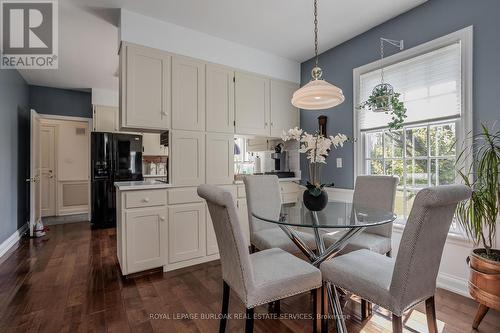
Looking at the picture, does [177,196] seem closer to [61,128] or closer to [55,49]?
[55,49]

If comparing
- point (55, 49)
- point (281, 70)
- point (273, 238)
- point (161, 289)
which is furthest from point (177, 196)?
point (55, 49)

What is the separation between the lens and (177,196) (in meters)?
2.75

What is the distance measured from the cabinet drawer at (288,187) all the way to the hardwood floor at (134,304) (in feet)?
4.61

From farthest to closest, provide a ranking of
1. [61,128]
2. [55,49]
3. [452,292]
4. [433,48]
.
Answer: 1. [61,128]
2. [55,49]
3. [433,48]
4. [452,292]

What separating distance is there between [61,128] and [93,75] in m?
2.11

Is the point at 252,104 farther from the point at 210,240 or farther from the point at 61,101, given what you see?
the point at 61,101

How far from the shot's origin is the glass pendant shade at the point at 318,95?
1856 mm

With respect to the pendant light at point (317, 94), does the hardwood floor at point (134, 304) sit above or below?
below

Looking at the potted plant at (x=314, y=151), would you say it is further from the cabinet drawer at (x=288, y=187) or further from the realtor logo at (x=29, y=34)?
the realtor logo at (x=29, y=34)

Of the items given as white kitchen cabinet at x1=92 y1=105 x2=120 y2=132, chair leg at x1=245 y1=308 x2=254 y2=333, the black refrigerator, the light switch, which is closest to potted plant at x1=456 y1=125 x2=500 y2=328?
the light switch

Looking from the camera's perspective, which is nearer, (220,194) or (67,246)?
(220,194)

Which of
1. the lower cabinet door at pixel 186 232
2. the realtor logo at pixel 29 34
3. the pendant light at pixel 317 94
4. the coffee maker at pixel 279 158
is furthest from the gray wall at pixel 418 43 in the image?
the realtor logo at pixel 29 34

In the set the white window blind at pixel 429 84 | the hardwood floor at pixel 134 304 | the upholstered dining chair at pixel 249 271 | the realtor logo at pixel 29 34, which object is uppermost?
the realtor logo at pixel 29 34

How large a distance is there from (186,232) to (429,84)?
299 centimetres
